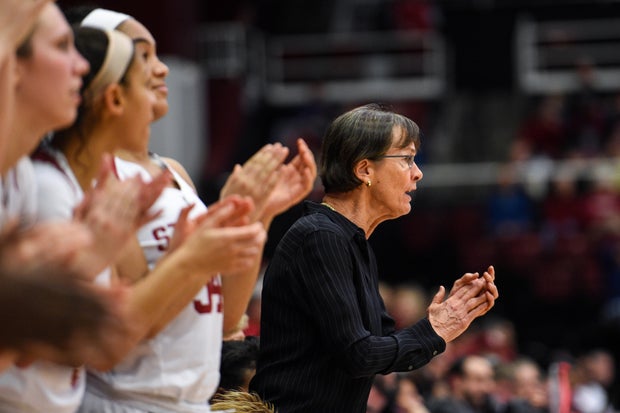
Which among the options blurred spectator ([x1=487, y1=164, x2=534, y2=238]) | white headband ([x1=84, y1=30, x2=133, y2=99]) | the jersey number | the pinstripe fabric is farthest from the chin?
blurred spectator ([x1=487, y1=164, x2=534, y2=238])

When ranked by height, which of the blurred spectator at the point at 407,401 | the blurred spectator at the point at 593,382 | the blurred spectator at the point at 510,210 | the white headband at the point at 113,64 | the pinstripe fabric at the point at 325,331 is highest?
the white headband at the point at 113,64

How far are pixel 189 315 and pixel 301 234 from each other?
957 millimetres

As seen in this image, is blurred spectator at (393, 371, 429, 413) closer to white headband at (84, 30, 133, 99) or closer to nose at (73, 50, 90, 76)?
white headband at (84, 30, 133, 99)

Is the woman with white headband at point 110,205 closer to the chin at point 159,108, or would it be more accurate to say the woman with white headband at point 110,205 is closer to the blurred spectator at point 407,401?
the chin at point 159,108

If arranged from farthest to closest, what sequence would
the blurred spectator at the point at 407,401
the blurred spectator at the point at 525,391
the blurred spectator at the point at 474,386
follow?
the blurred spectator at the point at 474,386 → the blurred spectator at the point at 525,391 → the blurred spectator at the point at 407,401

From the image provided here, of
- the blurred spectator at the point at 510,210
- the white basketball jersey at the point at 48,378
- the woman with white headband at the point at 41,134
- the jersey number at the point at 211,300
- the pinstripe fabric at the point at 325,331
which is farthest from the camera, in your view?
the blurred spectator at the point at 510,210

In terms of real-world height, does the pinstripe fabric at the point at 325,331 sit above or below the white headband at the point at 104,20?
below

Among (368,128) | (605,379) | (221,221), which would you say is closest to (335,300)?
(368,128)

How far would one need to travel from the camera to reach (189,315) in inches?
134

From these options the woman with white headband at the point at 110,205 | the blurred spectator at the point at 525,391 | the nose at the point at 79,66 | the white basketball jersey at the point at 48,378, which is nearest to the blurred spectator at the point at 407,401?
the blurred spectator at the point at 525,391

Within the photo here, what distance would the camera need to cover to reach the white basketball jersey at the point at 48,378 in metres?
2.95

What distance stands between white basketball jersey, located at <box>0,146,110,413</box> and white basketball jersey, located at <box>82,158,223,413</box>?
0.20 meters

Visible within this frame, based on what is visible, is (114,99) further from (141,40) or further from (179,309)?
(179,309)

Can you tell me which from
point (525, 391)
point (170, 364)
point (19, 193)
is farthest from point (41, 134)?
point (525, 391)
